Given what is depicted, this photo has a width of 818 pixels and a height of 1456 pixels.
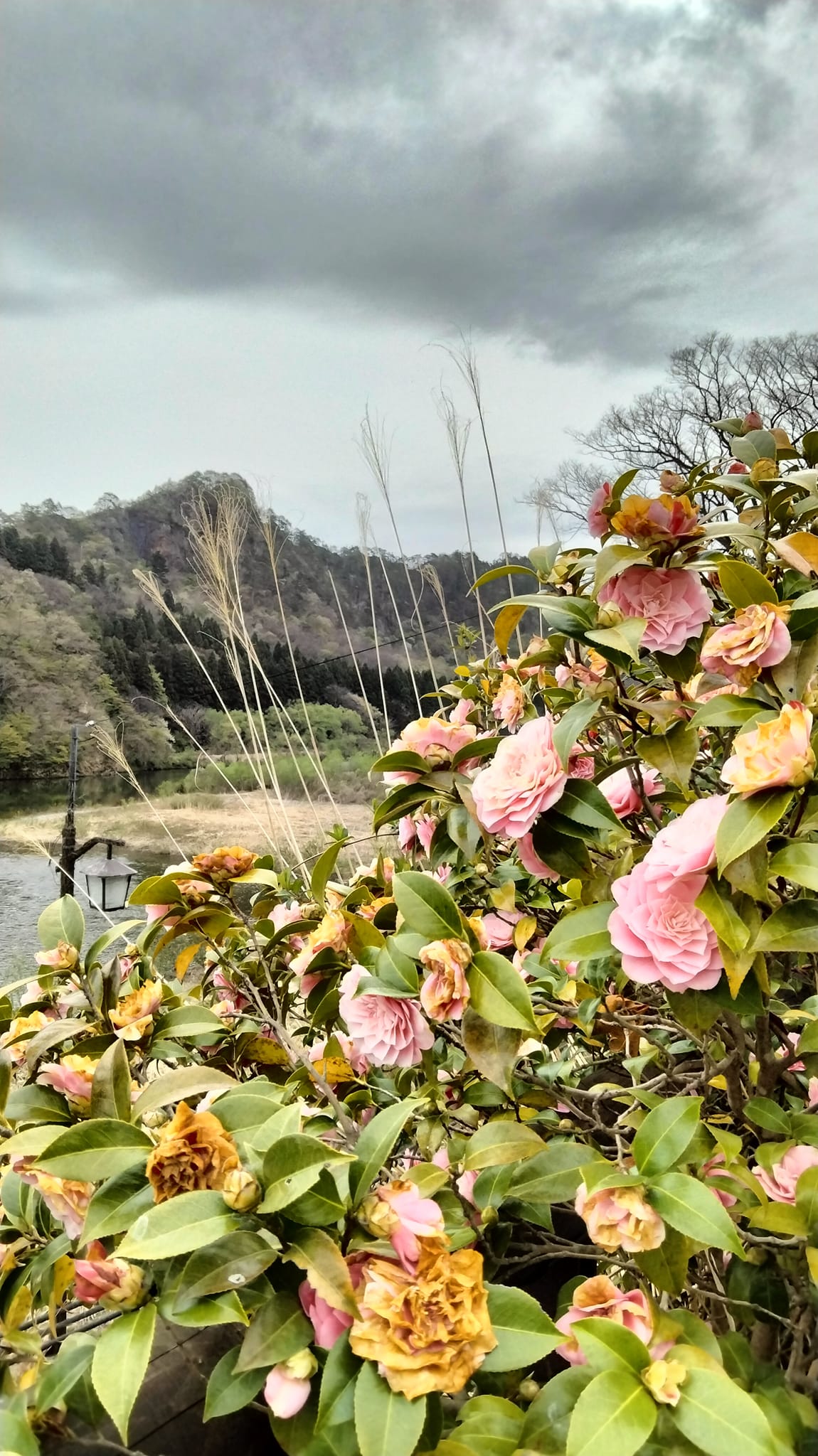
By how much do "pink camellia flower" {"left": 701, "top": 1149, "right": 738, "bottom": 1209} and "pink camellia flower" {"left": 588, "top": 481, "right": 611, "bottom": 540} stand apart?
37 cm

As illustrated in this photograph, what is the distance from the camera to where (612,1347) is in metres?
0.28

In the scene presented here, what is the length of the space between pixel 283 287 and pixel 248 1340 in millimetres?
4494

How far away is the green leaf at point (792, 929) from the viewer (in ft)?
1.04

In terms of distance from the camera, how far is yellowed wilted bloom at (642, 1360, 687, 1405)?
0.26 metres

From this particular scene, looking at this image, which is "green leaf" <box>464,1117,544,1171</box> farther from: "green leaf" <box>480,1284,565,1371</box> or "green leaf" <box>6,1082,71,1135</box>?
"green leaf" <box>6,1082,71,1135</box>

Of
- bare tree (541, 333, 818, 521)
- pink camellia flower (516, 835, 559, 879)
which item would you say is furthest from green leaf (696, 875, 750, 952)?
bare tree (541, 333, 818, 521)

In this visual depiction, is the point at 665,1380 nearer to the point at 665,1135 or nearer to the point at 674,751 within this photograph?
the point at 665,1135

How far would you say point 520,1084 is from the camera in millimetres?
498

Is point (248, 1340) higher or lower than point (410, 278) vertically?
lower

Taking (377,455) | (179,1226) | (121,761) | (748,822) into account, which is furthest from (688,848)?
(377,455)

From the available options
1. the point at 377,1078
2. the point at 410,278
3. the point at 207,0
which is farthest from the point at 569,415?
the point at 377,1078

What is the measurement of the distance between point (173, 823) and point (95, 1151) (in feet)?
11.0

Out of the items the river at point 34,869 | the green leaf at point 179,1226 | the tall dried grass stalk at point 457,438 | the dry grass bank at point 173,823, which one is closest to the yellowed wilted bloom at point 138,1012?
the green leaf at point 179,1226

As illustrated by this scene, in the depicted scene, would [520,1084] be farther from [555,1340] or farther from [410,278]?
[410,278]
